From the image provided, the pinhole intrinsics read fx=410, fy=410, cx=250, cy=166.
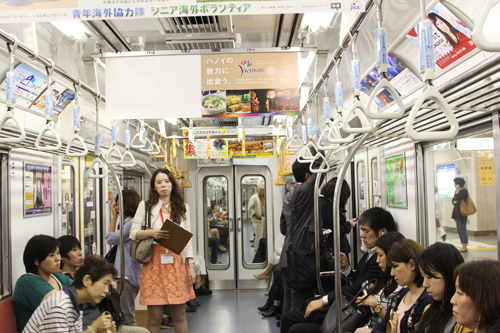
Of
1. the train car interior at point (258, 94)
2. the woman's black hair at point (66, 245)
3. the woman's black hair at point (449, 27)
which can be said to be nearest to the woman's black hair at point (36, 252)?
the train car interior at point (258, 94)

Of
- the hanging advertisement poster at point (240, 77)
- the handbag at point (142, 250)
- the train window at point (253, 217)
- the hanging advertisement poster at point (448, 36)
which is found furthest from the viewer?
the train window at point (253, 217)

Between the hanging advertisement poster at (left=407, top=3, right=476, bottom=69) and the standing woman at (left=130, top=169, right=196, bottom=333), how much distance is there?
2.27 metres

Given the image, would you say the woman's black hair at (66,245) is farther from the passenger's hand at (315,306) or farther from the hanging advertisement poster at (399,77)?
the hanging advertisement poster at (399,77)

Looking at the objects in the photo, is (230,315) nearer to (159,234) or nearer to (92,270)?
(159,234)

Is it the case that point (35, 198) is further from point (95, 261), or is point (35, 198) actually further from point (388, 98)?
point (388, 98)

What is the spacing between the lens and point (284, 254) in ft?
13.7

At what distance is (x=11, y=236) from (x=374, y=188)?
3.47m

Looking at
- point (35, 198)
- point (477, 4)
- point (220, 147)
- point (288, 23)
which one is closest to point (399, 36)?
point (477, 4)

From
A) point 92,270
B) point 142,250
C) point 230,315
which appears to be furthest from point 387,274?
point 230,315

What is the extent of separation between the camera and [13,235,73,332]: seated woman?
288 cm

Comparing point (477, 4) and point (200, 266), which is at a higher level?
point (477, 4)

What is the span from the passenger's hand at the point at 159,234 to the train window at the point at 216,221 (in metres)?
5.00

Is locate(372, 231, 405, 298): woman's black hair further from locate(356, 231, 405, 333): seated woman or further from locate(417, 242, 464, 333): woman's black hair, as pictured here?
locate(417, 242, 464, 333): woman's black hair

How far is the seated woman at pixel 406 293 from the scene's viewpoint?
2311 millimetres
